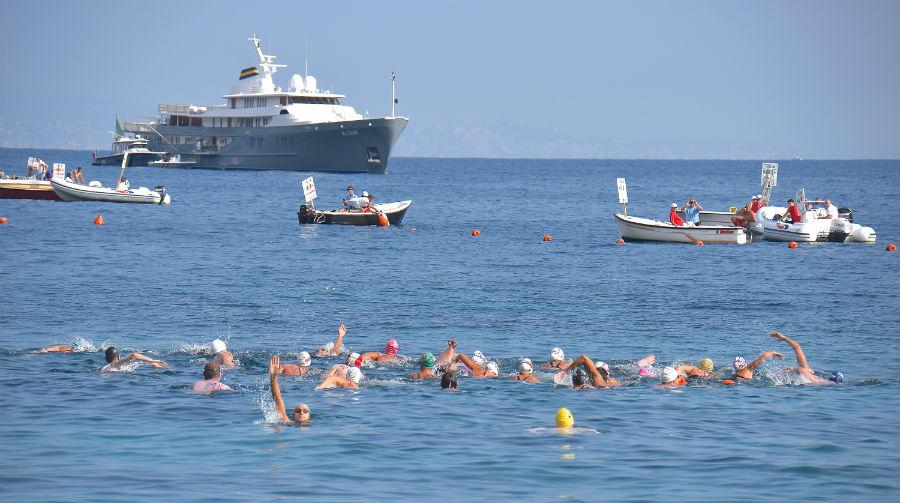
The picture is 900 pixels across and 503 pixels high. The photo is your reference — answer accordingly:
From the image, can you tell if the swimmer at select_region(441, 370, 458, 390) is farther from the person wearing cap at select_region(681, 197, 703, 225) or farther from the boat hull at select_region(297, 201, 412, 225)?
the boat hull at select_region(297, 201, 412, 225)

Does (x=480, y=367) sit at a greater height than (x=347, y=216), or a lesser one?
lesser

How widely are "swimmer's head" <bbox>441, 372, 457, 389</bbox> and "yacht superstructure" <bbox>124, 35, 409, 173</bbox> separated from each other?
9862 centimetres

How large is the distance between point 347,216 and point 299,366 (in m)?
33.9

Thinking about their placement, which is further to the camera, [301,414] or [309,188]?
[309,188]

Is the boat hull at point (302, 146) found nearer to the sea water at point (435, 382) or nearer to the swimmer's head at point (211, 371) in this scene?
the sea water at point (435, 382)

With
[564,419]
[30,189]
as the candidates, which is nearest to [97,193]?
[30,189]

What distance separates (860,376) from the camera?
21016 mm

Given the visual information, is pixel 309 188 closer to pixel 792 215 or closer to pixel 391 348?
pixel 792 215

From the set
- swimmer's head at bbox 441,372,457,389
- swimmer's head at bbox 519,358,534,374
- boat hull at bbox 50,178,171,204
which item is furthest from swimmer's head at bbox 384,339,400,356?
boat hull at bbox 50,178,171,204

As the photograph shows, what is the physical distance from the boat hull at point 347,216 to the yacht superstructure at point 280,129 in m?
61.7

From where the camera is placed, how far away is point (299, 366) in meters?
20.6

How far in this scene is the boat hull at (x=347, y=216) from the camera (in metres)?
54.2

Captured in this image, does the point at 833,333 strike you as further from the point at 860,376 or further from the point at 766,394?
the point at 766,394

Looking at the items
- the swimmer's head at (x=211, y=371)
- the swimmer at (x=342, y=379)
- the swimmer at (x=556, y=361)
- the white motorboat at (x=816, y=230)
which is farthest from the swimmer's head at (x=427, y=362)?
the white motorboat at (x=816, y=230)
